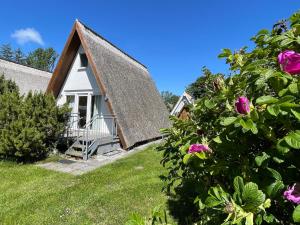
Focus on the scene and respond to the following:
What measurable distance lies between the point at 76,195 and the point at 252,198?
5.45 m

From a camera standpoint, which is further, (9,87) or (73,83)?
(73,83)

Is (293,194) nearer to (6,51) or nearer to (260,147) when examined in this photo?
(260,147)

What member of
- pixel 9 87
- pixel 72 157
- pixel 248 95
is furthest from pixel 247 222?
pixel 9 87

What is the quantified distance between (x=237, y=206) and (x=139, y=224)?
541mm

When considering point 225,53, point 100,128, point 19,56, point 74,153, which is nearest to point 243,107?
point 225,53

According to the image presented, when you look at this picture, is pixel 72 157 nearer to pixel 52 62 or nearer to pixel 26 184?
pixel 26 184

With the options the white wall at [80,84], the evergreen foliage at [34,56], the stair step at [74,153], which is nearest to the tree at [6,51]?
the evergreen foliage at [34,56]

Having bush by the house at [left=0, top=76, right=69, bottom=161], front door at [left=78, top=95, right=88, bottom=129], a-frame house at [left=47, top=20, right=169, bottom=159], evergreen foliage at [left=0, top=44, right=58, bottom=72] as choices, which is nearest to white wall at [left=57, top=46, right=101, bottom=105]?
a-frame house at [left=47, top=20, right=169, bottom=159]

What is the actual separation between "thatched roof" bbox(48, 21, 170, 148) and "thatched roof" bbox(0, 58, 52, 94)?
17.8 ft

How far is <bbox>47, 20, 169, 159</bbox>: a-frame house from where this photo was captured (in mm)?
11500

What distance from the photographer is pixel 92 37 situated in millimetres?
13633

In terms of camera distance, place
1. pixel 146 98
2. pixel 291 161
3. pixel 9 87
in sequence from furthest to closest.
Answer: pixel 146 98 < pixel 9 87 < pixel 291 161

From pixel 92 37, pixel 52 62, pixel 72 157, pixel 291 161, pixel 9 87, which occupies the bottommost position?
pixel 72 157

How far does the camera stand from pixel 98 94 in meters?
13.1
